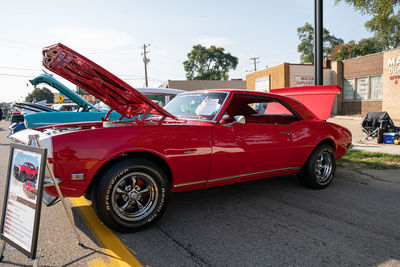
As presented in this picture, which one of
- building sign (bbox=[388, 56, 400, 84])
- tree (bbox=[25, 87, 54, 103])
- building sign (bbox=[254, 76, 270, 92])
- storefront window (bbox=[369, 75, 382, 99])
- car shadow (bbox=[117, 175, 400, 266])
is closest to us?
car shadow (bbox=[117, 175, 400, 266])

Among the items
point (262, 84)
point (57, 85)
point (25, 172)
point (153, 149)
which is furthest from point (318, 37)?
point (262, 84)

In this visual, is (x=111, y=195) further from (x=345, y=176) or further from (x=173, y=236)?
(x=345, y=176)

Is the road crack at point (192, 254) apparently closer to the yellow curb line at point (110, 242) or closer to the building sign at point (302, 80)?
the yellow curb line at point (110, 242)

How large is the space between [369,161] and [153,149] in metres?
5.59

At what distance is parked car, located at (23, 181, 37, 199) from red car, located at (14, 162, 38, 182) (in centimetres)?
4

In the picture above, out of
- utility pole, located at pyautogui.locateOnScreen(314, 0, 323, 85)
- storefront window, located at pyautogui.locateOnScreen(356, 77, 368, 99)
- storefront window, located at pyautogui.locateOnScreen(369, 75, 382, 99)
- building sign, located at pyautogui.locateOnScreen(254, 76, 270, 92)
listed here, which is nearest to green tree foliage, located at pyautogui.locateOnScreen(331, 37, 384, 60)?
building sign, located at pyautogui.locateOnScreen(254, 76, 270, 92)

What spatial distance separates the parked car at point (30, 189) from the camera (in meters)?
2.36

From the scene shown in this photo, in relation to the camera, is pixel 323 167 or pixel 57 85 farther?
pixel 57 85

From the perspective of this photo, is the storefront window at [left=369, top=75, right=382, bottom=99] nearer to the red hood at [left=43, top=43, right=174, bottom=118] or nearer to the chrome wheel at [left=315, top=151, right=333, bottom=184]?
the chrome wheel at [left=315, top=151, right=333, bottom=184]

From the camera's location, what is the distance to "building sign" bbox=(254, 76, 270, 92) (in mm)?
26250

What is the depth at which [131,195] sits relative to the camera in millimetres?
3029

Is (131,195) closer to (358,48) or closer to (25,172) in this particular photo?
(25,172)

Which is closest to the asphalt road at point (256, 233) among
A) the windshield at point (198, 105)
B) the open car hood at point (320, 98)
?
the windshield at point (198, 105)

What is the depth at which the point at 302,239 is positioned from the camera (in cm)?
286
